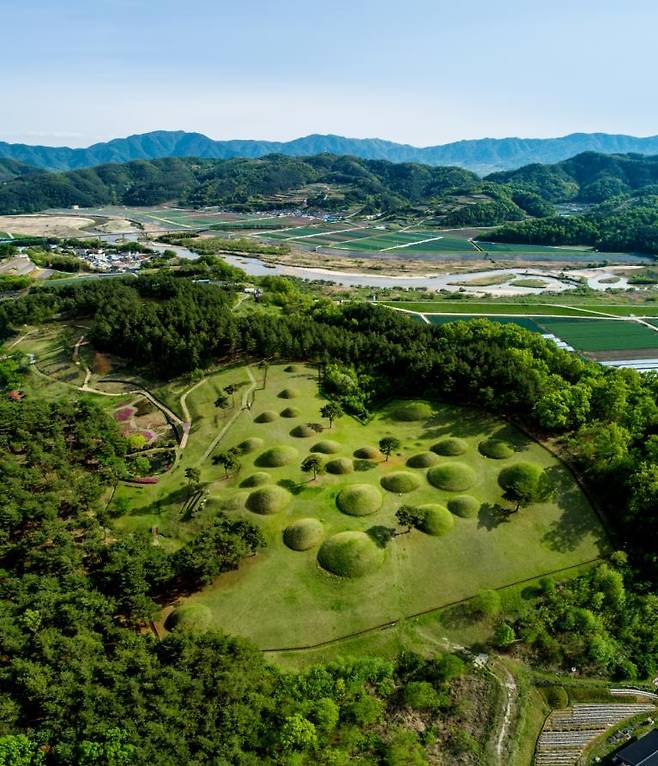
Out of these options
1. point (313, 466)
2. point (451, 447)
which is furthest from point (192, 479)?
point (451, 447)

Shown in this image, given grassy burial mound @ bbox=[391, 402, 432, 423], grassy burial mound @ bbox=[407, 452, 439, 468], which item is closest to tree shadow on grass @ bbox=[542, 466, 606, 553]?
grassy burial mound @ bbox=[407, 452, 439, 468]

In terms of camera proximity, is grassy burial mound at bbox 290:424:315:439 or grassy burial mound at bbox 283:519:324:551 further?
grassy burial mound at bbox 290:424:315:439

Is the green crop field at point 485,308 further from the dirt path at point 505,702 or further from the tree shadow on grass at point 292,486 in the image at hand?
the dirt path at point 505,702

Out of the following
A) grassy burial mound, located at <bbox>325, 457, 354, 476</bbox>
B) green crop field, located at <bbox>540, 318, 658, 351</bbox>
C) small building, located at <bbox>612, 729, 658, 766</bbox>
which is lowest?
small building, located at <bbox>612, 729, 658, 766</bbox>

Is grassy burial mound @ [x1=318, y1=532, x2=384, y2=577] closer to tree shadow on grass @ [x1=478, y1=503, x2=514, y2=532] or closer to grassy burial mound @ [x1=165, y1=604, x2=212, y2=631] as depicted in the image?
grassy burial mound @ [x1=165, y1=604, x2=212, y2=631]

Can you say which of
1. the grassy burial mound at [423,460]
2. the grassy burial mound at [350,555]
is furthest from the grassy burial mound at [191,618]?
the grassy burial mound at [423,460]

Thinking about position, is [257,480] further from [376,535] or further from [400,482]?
[400,482]

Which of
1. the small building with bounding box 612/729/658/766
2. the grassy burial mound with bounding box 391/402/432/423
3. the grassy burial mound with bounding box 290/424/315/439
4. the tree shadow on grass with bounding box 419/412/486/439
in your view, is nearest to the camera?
the small building with bounding box 612/729/658/766
